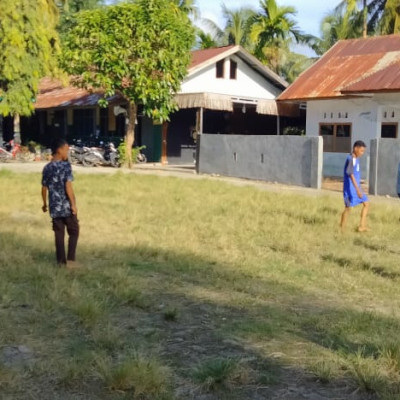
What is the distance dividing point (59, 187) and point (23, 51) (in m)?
20.3

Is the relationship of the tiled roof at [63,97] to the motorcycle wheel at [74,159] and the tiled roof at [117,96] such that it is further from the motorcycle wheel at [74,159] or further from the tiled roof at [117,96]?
the motorcycle wheel at [74,159]

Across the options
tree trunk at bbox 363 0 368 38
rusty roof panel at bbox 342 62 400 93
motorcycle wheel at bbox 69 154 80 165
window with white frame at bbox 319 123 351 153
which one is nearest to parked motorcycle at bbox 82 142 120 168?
motorcycle wheel at bbox 69 154 80 165

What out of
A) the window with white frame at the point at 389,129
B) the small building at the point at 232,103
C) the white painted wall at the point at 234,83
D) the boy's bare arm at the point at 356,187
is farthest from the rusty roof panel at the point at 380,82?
the boy's bare arm at the point at 356,187

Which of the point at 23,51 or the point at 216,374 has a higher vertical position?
the point at 23,51

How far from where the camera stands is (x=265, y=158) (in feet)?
62.4

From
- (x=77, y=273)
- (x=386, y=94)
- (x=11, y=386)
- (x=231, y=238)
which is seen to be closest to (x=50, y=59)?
(x=386, y=94)

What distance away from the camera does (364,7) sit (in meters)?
35.7

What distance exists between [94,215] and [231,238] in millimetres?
3077

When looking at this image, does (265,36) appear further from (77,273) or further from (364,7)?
(77,273)

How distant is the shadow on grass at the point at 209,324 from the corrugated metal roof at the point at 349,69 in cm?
1365

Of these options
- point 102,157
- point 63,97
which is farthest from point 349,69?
point 63,97

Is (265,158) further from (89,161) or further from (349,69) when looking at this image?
(89,161)

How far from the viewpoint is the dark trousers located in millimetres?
6828

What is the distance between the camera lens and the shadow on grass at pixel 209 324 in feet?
12.6
